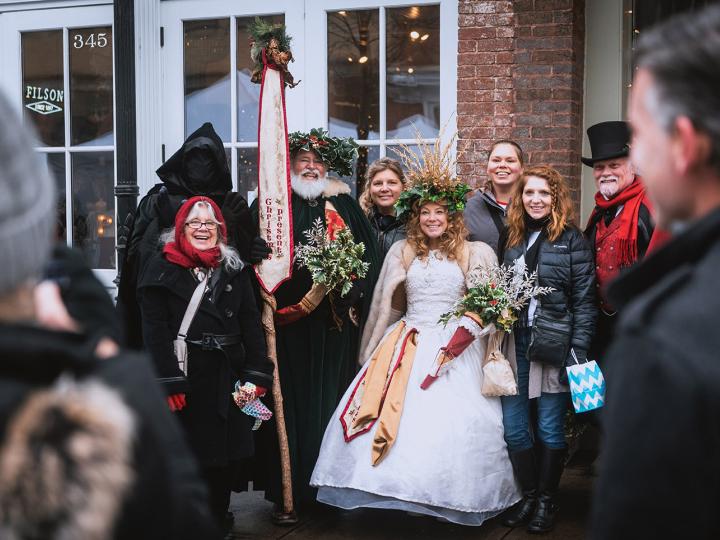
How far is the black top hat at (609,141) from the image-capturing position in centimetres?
532

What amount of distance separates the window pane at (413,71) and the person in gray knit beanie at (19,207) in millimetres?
5568

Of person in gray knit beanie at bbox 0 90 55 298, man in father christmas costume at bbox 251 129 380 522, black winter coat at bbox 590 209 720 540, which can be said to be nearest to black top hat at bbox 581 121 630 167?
man in father christmas costume at bbox 251 129 380 522

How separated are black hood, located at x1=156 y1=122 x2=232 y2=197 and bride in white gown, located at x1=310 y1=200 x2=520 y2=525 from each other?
3.68 ft

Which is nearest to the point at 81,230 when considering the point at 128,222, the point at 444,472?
the point at 128,222

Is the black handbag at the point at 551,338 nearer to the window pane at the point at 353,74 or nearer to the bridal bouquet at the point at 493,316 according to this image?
the bridal bouquet at the point at 493,316

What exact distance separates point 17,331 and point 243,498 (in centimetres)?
467

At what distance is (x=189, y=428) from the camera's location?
4.62 meters

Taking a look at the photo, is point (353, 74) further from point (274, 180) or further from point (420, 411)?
point (420, 411)

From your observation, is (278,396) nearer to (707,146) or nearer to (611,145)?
(611,145)

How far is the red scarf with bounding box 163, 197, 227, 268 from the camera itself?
4.65 metres

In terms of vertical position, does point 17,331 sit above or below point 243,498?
above

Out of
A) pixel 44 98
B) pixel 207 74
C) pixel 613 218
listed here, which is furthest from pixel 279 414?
pixel 44 98

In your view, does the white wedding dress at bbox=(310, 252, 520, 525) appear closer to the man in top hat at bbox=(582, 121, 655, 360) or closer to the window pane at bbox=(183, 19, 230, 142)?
the man in top hat at bbox=(582, 121, 655, 360)

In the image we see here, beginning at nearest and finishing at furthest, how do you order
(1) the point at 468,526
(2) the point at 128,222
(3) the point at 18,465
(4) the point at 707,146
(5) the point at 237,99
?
(3) the point at 18,465 → (4) the point at 707,146 → (1) the point at 468,526 → (2) the point at 128,222 → (5) the point at 237,99
